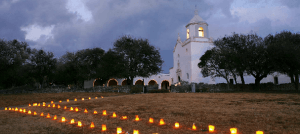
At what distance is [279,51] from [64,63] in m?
37.3

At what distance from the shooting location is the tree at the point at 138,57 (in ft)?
111

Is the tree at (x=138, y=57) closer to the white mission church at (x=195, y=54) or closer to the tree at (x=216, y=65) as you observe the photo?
the tree at (x=216, y=65)

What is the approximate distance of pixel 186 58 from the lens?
45.5 m

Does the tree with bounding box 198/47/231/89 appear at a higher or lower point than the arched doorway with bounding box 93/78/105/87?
higher

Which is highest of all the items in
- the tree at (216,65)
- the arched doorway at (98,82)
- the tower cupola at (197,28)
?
the tower cupola at (197,28)

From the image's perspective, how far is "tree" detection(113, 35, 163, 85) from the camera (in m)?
33.8

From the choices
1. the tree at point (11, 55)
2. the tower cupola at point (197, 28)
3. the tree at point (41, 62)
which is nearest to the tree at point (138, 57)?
the tree at point (41, 62)

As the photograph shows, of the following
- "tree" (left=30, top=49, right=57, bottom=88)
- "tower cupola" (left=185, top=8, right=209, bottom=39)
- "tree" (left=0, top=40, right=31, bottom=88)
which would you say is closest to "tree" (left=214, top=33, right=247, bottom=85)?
"tower cupola" (left=185, top=8, right=209, bottom=39)

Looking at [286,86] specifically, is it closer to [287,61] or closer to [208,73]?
[287,61]

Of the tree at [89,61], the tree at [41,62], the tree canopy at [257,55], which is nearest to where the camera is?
the tree canopy at [257,55]

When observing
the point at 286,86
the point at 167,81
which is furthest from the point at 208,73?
the point at 167,81

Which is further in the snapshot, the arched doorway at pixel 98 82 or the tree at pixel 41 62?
the arched doorway at pixel 98 82

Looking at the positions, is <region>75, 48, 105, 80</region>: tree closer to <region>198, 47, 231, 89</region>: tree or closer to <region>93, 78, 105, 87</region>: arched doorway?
<region>93, 78, 105, 87</region>: arched doorway

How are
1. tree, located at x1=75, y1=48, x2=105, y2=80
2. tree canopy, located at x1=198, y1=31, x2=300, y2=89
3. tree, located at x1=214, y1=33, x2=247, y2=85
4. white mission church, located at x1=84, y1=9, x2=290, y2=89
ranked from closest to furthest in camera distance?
1. tree canopy, located at x1=198, y1=31, x2=300, y2=89
2. tree, located at x1=214, y1=33, x2=247, y2=85
3. tree, located at x1=75, y1=48, x2=105, y2=80
4. white mission church, located at x1=84, y1=9, x2=290, y2=89
